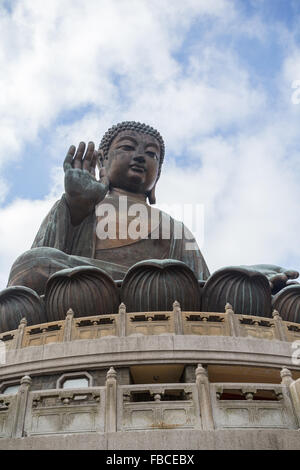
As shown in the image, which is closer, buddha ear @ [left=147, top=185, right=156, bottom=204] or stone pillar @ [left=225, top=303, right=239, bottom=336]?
stone pillar @ [left=225, top=303, right=239, bottom=336]

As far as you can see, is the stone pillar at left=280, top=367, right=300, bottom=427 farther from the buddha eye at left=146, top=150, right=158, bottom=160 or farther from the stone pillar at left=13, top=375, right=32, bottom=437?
the buddha eye at left=146, top=150, right=158, bottom=160

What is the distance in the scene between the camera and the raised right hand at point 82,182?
10.1 m

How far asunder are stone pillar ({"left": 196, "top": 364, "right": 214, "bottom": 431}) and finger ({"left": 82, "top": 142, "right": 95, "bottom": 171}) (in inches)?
252

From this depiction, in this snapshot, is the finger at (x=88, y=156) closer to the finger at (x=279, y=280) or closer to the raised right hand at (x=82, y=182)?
the raised right hand at (x=82, y=182)

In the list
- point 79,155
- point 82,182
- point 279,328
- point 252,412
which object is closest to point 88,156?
point 79,155

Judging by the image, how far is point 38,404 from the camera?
4.80 meters

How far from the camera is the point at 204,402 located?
14.5 feet

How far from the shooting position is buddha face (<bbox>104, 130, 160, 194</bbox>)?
1327 cm

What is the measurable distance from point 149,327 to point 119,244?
478 centimetres

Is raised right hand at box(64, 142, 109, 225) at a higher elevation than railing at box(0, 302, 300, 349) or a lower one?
higher

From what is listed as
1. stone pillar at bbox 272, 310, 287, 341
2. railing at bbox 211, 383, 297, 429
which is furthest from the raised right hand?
railing at bbox 211, 383, 297, 429

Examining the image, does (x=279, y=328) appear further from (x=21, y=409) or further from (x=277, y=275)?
(x=21, y=409)
